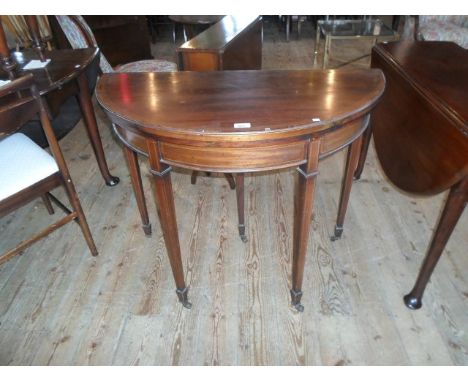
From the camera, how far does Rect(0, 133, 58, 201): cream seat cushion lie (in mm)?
1132

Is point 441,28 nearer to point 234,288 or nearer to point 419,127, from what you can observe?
point 419,127

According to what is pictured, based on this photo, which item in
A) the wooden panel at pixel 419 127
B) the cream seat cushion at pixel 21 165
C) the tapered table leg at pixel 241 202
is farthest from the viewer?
the tapered table leg at pixel 241 202

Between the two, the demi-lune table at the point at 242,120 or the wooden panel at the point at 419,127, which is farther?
the wooden panel at the point at 419,127

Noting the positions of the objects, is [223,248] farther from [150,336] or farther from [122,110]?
[122,110]

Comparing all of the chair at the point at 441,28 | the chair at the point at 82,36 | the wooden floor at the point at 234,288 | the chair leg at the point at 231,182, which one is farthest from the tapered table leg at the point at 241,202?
the chair at the point at 441,28

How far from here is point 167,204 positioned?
1.01 meters

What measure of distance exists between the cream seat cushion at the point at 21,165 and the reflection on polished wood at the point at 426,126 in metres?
1.26

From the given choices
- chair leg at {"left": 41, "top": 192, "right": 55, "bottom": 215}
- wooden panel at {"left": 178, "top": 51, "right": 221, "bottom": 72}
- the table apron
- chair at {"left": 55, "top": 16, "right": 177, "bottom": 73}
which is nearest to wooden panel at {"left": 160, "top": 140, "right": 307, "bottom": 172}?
the table apron

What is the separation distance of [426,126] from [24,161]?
53.6 inches

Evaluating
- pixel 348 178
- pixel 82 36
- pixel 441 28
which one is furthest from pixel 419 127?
pixel 441 28

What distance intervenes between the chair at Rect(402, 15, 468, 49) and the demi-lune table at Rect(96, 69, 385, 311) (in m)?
1.89

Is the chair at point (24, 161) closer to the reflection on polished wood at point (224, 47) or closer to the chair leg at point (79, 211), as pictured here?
the chair leg at point (79, 211)

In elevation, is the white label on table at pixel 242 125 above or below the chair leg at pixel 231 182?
above

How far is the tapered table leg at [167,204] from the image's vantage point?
918 millimetres
